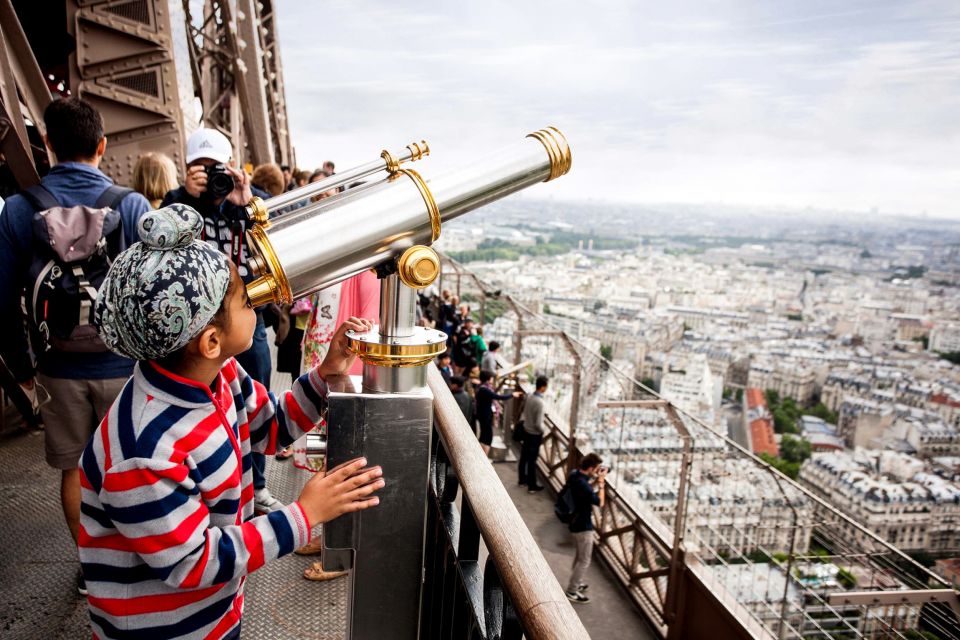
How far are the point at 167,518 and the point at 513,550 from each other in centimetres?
61

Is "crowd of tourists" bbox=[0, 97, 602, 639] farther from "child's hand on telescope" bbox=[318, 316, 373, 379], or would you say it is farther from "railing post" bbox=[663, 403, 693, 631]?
"railing post" bbox=[663, 403, 693, 631]

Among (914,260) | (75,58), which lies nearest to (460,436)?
(75,58)

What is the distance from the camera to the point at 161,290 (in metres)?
1.09

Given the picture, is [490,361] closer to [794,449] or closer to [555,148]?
[555,148]

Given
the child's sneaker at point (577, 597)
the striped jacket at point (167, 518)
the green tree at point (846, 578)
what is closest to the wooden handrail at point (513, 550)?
the striped jacket at point (167, 518)

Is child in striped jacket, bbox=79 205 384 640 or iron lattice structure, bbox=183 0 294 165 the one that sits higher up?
iron lattice structure, bbox=183 0 294 165

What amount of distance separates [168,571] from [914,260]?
7345 cm

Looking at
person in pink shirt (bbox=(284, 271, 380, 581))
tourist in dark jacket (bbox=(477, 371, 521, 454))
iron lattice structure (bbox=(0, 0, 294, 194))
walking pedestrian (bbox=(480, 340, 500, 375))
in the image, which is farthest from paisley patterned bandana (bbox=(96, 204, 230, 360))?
walking pedestrian (bbox=(480, 340, 500, 375))

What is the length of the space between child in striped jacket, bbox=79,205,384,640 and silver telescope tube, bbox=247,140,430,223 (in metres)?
0.12

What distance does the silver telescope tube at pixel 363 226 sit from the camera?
1.11 m

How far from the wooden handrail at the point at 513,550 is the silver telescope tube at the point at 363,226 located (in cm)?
40

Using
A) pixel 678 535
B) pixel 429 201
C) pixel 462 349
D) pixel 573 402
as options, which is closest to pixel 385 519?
pixel 429 201

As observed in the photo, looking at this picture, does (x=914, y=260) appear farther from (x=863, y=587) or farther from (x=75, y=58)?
(x=75, y=58)

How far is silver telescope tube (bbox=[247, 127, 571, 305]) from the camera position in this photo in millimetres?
1108
